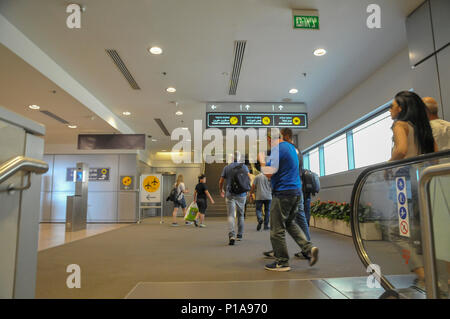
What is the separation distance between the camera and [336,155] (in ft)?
27.9

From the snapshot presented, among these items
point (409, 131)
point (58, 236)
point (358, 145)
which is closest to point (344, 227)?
point (358, 145)

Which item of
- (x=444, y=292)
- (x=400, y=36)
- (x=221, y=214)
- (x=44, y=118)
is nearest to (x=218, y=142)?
(x=221, y=214)

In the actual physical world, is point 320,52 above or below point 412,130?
above

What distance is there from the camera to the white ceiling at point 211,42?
152 inches

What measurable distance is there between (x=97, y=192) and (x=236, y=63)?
855cm

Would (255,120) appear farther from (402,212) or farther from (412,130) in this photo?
(402,212)

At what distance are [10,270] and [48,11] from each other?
3.74 m

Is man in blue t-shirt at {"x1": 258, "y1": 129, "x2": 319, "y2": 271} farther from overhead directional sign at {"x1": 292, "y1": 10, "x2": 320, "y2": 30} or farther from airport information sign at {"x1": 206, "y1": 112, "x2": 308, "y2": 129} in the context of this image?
airport information sign at {"x1": 206, "y1": 112, "x2": 308, "y2": 129}

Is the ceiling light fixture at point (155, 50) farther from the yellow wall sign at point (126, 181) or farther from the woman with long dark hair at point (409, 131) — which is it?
the yellow wall sign at point (126, 181)

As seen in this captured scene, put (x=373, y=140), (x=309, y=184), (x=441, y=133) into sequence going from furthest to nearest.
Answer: (x=373, y=140) < (x=309, y=184) < (x=441, y=133)

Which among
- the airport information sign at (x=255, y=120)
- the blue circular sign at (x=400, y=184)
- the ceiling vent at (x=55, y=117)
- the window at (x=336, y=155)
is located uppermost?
the ceiling vent at (x=55, y=117)

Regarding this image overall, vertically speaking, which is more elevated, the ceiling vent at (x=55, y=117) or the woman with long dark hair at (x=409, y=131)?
the ceiling vent at (x=55, y=117)

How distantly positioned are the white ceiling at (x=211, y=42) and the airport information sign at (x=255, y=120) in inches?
19.7

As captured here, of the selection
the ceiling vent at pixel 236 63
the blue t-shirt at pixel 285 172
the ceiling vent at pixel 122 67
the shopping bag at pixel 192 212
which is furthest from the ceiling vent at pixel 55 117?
the blue t-shirt at pixel 285 172
